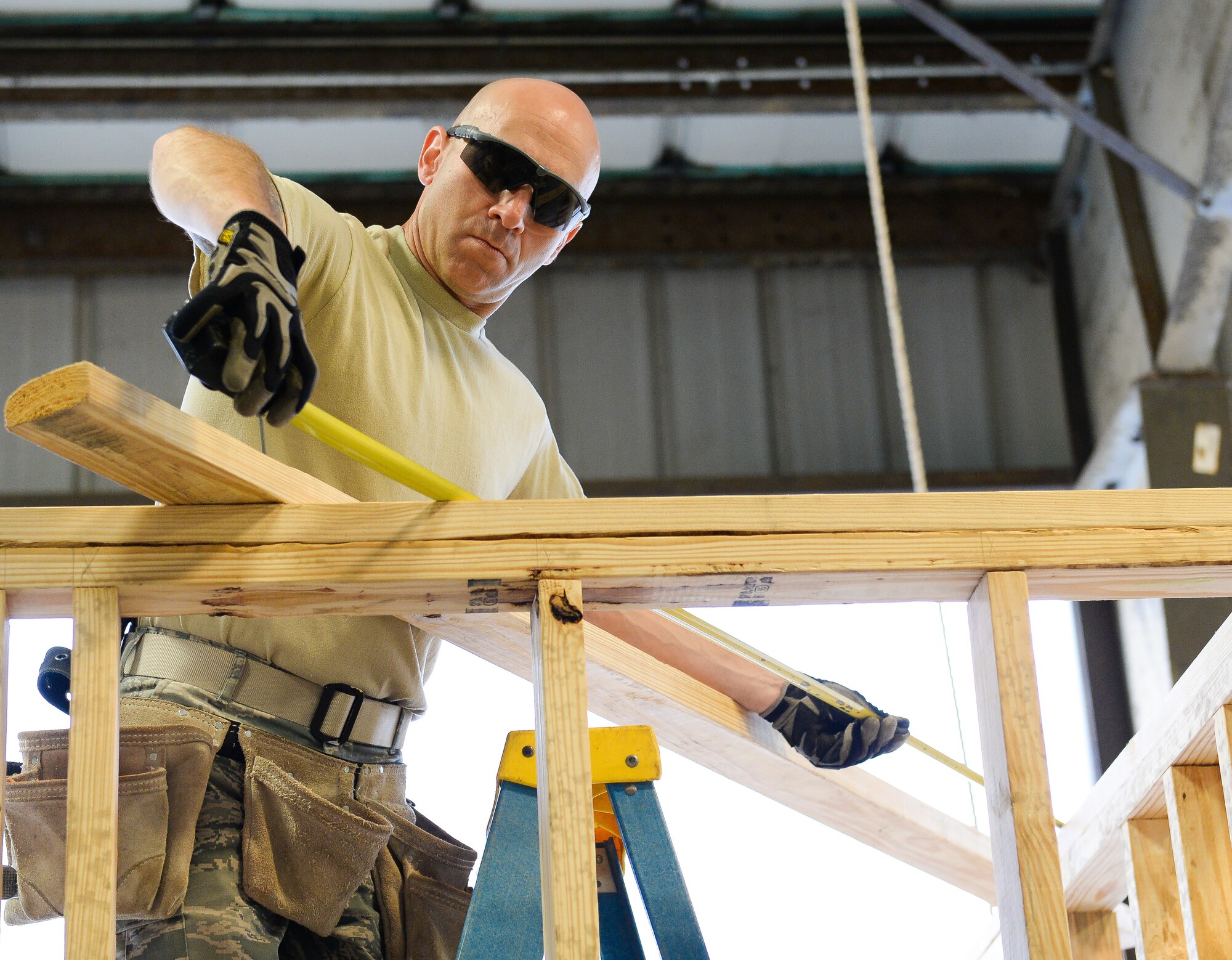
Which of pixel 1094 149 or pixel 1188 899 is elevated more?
pixel 1094 149

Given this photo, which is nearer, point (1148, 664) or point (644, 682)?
point (644, 682)

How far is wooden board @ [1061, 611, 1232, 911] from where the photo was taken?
172 cm

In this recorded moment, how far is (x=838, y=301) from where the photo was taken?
24.5 feet

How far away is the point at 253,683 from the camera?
1.91 metres

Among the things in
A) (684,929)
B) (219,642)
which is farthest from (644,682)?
(219,642)

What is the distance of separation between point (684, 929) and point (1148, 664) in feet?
17.7

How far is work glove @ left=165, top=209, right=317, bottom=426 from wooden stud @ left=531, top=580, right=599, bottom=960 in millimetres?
319

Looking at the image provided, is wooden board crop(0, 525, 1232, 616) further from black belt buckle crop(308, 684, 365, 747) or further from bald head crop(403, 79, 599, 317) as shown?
bald head crop(403, 79, 599, 317)

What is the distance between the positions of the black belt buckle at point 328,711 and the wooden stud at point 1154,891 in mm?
1185

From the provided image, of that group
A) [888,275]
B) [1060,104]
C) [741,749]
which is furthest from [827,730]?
[1060,104]

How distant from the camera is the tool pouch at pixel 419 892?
6.57ft

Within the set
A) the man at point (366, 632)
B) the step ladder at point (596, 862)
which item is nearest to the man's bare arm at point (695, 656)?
the man at point (366, 632)

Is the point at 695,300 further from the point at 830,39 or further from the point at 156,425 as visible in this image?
the point at 156,425

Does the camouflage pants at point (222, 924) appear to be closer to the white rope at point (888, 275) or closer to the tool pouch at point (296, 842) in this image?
the tool pouch at point (296, 842)
